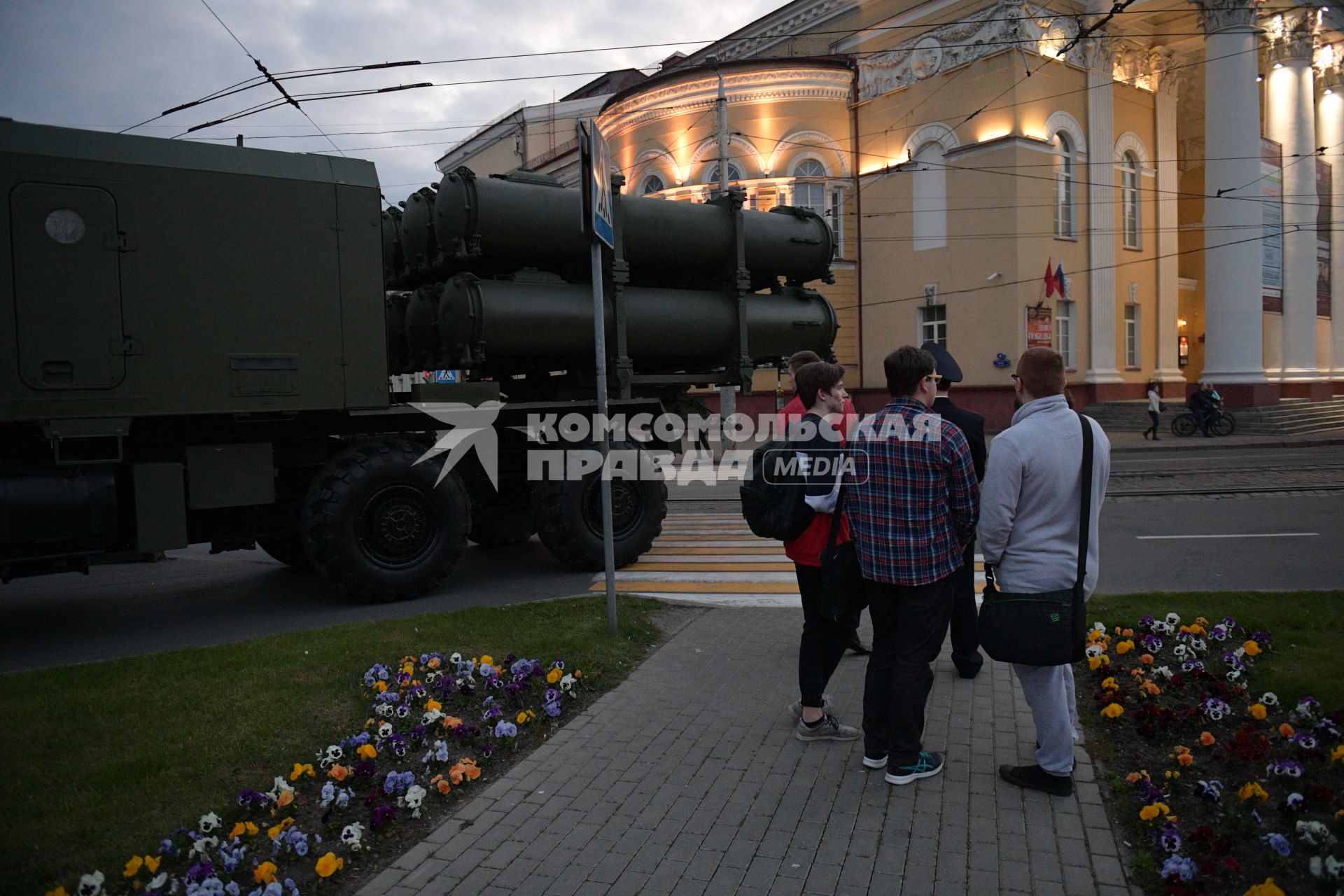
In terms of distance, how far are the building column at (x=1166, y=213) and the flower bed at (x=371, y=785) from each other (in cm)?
3229

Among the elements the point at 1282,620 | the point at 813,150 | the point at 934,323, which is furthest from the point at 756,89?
the point at 1282,620

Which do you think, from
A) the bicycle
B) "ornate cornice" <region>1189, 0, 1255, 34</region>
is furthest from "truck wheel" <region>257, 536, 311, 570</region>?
"ornate cornice" <region>1189, 0, 1255, 34</region>

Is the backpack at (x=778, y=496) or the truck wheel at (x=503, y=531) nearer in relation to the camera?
the backpack at (x=778, y=496)

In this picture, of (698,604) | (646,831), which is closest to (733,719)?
(646,831)

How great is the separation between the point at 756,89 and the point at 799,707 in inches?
1102

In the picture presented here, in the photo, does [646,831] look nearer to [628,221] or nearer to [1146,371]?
[628,221]

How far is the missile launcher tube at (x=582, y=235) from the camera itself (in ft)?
24.3

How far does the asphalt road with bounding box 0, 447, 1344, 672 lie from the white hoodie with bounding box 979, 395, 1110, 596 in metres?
4.38

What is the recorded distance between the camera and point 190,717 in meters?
4.68

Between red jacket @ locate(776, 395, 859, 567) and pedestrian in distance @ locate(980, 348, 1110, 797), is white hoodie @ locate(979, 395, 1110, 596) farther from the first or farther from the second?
red jacket @ locate(776, 395, 859, 567)

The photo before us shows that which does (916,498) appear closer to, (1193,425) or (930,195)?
(1193,425)

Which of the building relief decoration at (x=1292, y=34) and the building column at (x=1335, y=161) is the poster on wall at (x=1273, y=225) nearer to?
the building relief decoration at (x=1292, y=34)

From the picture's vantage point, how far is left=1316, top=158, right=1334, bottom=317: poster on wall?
3586cm

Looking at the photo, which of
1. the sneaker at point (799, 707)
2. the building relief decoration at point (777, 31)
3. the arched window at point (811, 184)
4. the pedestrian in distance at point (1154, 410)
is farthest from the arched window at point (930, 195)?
the sneaker at point (799, 707)
